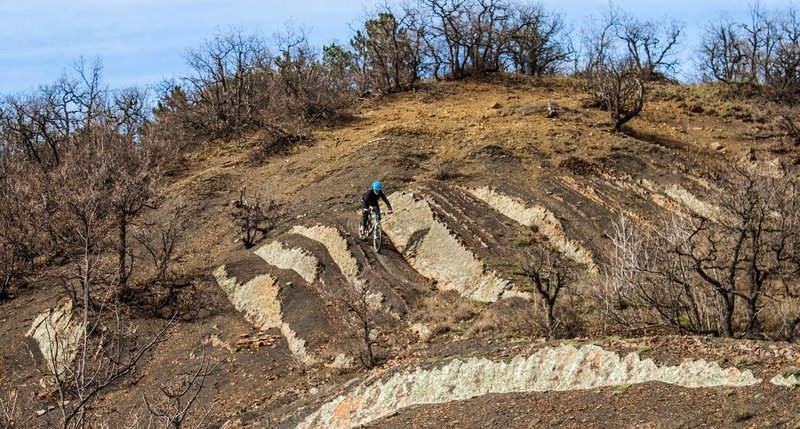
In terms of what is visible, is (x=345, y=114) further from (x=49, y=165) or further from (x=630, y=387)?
(x=630, y=387)

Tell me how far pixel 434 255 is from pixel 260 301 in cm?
467

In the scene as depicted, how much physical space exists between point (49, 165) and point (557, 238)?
1033 inches

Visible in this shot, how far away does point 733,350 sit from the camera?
10578mm

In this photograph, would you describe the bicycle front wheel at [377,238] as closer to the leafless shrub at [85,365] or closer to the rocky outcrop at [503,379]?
the leafless shrub at [85,365]

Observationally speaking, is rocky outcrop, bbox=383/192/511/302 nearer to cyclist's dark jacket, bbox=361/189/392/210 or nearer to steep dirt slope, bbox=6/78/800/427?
steep dirt slope, bbox=6/78/800/427

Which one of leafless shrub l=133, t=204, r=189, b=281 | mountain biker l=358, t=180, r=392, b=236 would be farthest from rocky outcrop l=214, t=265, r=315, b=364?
mountain biker l=358, t=180, r=392, b=236

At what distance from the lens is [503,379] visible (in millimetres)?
12445

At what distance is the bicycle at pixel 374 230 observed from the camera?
19.5m

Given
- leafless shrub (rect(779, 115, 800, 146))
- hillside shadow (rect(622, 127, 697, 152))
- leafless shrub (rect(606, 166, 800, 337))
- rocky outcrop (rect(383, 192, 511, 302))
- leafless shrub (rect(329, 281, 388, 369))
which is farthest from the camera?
leafless shrub (rect(779, 115, 800, 146))

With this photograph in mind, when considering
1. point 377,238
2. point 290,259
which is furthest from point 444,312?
point 290,259

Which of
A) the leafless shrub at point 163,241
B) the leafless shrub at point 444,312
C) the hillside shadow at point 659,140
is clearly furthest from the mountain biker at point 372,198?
the hillside shadow at point 659,140

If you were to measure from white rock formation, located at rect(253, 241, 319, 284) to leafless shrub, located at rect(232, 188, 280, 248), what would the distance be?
3.85 feet

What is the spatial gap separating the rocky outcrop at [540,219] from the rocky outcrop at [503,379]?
6794 millimetres

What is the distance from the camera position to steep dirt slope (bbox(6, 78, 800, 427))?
11.1 m
